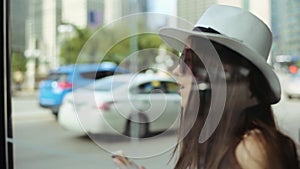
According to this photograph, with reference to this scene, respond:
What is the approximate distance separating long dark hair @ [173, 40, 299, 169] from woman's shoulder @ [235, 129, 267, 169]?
1 centimetres

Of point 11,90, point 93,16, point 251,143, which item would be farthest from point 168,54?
point 11,90

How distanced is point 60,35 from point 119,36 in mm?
1040

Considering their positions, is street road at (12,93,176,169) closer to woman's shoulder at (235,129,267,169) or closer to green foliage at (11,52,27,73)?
green foliage at (11,52,27,73)

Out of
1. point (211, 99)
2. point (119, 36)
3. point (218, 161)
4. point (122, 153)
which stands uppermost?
point (119, 36)

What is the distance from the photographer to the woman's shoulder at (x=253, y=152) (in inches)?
36.5

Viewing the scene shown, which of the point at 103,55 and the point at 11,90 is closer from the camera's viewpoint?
the point at 103,55

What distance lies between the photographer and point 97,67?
1.68 meters

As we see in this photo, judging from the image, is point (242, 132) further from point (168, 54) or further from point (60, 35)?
point (60, 35)

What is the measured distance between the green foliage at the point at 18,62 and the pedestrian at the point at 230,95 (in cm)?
137

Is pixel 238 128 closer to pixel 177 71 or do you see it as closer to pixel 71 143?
pixel 177 71

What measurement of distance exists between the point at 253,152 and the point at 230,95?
0.18m

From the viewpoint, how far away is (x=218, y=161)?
102 centimetres

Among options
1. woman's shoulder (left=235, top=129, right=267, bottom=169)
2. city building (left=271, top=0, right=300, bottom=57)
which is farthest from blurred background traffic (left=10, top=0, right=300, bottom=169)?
woman's shoulder (left=235, top=129, right=267, bottom=169)

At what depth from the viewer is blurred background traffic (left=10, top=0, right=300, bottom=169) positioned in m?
1.17
